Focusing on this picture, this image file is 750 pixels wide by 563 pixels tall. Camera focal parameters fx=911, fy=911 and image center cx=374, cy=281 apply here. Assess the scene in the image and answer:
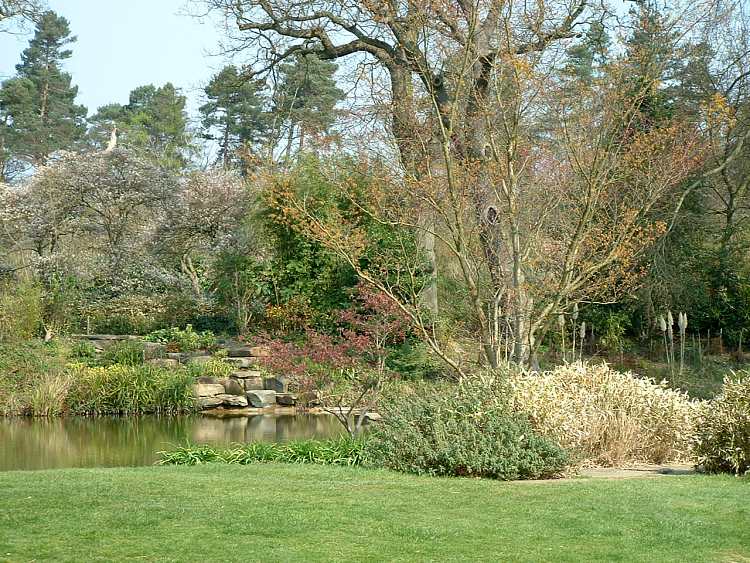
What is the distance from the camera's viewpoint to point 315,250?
19.0 metres

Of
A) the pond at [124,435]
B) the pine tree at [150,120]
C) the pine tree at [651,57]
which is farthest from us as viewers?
the pine tree at [150,120]

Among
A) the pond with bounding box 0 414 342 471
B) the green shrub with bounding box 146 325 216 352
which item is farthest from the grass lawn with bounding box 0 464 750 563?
the green shrub with bounding box 146 325 216 352

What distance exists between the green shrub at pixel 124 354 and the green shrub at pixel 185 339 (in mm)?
950

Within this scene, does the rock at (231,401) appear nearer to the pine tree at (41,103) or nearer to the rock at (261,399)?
the rock at (261,399)

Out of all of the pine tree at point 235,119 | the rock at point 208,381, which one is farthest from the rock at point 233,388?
the pine tree at point 235,119

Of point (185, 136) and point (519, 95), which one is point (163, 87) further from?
point (519, 95)

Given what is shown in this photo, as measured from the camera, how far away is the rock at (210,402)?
16234 mm

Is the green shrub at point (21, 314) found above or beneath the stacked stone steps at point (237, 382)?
above

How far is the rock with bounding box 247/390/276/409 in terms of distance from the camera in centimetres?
1661

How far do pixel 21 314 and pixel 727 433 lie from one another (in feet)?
45.7

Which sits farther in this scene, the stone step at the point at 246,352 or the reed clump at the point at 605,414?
the stone step at the point at 246,352

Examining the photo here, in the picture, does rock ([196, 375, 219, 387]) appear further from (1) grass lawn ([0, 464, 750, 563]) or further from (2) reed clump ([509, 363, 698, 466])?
(1) grass lawn ([0, 464, 750, 563])

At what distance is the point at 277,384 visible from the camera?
17141mm

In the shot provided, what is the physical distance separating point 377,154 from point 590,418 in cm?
727
